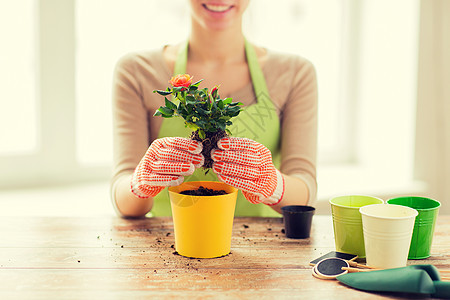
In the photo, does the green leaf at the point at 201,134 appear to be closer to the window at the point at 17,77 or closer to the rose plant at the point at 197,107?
the rose plant at the point at 197,107

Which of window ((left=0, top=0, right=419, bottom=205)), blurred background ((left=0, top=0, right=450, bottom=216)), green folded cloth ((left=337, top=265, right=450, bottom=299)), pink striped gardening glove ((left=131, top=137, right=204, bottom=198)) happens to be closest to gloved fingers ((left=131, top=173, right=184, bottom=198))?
pink striped gardening glove ((left=131, top=137, right=204, bottom=198))

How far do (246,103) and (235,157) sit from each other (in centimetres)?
67

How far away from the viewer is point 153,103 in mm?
1761

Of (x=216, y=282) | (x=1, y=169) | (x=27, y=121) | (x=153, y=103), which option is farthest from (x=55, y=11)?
(x=216, y=282)

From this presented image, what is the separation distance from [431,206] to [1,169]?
2013 millimetres

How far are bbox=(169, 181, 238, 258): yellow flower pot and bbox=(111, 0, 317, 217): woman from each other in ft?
1.25

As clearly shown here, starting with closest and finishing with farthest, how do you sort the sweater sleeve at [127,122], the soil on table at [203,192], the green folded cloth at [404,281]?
the green folded cloth at [404,281], the soil on table at [203,192], the sweater sleeve at [127,122]

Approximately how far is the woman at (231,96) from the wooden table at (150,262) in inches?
→ 7.3

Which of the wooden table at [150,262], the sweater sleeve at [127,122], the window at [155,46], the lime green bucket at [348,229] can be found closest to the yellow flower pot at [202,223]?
the wooden table at [150,262]

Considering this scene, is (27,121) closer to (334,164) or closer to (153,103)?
(153,103)

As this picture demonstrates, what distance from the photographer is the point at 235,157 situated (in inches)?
45.8

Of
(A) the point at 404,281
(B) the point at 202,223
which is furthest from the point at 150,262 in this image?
(A) the point at 404,281

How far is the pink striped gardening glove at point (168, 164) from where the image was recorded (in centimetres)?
115

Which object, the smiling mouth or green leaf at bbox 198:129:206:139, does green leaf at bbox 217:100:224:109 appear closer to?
green leaf at bbox 198:129:206:139
